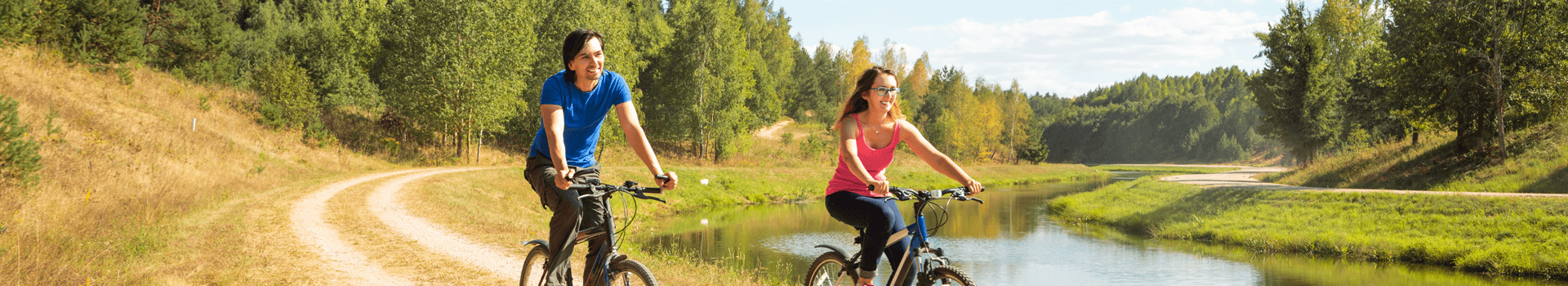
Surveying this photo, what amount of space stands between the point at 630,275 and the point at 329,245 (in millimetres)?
6740

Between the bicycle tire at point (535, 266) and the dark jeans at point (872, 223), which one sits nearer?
the dark jeans at point (872, 223)

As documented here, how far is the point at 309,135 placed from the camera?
2806cm

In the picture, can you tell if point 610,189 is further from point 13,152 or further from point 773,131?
point 773,131

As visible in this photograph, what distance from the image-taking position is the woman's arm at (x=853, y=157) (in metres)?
3.86

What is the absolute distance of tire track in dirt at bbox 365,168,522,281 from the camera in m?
7.99

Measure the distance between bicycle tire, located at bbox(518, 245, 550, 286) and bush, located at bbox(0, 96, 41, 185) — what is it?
→ 8.42 meters

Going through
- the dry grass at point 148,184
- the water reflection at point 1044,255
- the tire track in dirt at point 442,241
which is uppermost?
the dry grass at point 148,184

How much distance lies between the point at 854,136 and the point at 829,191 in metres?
0.35

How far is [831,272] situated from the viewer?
4602mm

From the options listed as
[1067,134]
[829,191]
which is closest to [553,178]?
[829,191]

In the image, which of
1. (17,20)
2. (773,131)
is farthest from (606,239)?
(773,131)

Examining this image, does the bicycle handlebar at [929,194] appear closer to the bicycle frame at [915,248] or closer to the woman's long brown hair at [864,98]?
the bicycle frame at [915,248]

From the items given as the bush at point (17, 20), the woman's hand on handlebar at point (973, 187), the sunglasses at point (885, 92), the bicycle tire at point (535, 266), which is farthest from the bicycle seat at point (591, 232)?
the bush at point (17, 20)

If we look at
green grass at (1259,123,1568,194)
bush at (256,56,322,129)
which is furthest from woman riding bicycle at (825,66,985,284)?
bush at (256,56,322,129)
